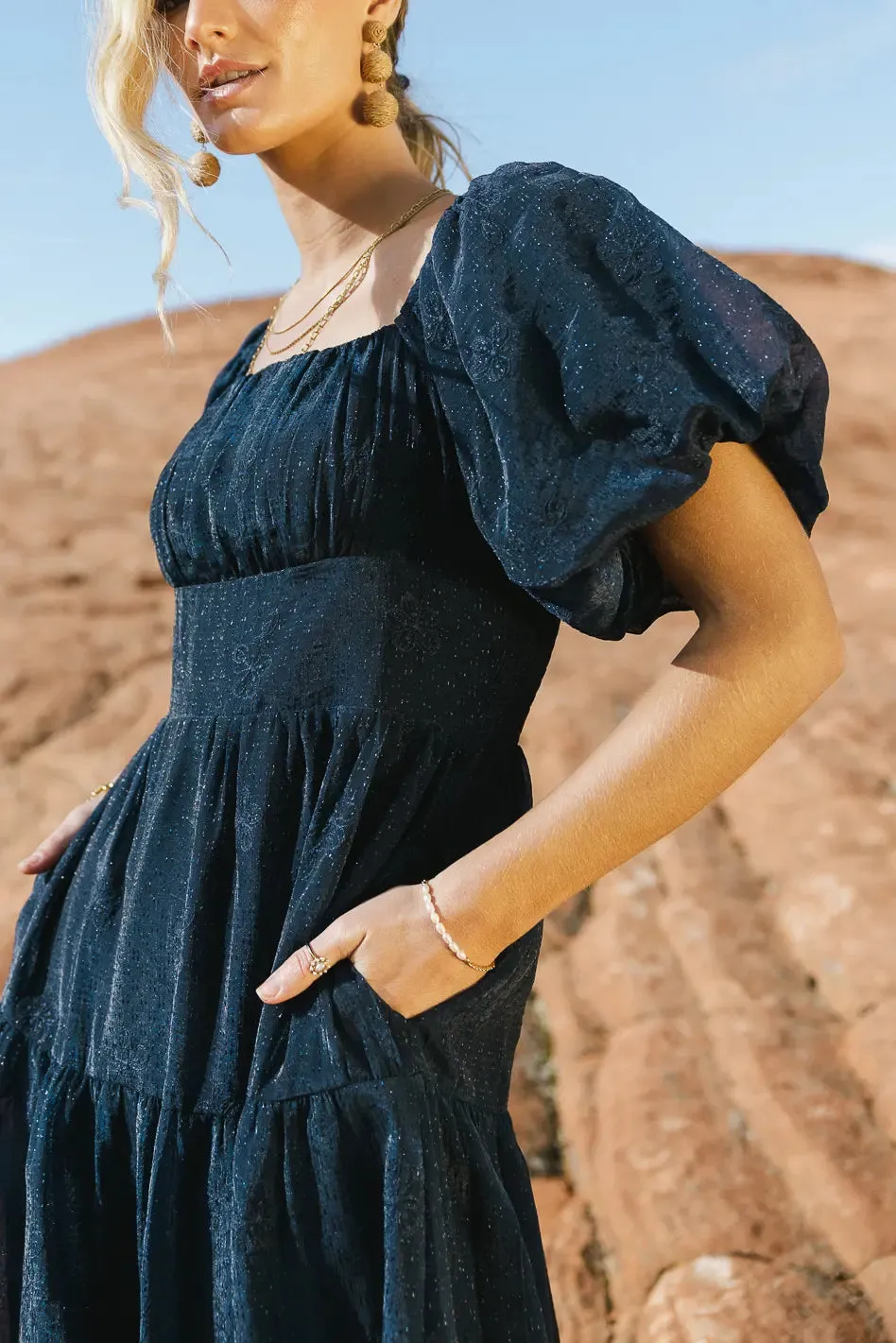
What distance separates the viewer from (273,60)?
1.14 metres

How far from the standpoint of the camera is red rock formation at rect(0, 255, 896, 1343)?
197 centimetres

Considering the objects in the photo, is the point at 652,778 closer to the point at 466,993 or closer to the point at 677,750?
the point at 677,750

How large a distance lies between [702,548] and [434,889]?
0.32 meters

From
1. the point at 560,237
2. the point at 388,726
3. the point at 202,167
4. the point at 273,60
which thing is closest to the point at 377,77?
the point at 273,60

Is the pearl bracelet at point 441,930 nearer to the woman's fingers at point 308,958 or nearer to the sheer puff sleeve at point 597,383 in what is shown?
the woman's fingers at point 308,958

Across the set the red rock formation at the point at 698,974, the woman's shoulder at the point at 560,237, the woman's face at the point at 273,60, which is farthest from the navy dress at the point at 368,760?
the red rock formation at the point at 698,974

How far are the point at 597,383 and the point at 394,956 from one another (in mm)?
431

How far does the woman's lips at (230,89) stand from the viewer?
3.75 ft

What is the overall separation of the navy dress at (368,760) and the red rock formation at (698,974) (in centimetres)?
104

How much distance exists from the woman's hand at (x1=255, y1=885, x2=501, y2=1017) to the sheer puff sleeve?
0.82 ft

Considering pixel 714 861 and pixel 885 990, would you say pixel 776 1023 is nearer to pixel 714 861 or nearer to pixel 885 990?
pixel 885 990

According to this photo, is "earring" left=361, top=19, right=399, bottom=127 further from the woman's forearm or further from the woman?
the woman's forearm

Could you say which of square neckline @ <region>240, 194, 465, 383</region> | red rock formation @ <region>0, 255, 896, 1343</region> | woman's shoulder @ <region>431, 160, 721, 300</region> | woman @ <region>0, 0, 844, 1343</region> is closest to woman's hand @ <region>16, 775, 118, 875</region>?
woman @ <region>0, 0, 844, 1343</region>

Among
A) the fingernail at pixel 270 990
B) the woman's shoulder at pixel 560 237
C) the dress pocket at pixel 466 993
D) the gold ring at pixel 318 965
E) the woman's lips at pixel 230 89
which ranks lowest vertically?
the dress pocket at pixel 466 993
